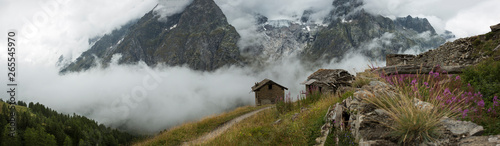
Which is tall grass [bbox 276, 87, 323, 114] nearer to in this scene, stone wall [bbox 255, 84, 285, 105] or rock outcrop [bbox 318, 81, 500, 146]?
rock outcrop [bbox 318, 81, 500, 146]

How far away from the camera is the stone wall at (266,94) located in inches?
2014

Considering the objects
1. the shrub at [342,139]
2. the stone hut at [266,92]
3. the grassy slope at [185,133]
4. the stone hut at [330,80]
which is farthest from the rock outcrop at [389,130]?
the stone hut at [266,92]

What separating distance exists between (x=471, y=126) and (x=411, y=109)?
33.7 inches

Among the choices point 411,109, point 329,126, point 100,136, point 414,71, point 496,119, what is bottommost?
point 100,136

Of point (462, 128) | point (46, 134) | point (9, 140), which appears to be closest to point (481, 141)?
point (462, 128)

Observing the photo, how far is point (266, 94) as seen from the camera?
5153 cm

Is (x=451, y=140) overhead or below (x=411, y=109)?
below

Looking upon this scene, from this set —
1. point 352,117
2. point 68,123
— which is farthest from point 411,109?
point 68,123

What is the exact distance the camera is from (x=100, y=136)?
56750mm

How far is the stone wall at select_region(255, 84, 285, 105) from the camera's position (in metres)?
51.2

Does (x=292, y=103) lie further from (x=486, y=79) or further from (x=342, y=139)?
(x=342, y=139)

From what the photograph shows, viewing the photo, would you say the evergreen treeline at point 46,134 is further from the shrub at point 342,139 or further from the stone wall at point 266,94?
the shrub at point 342,139

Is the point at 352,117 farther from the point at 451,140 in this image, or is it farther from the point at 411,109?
the point at 451,140

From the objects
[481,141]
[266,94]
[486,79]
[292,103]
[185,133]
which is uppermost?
[486,79]
